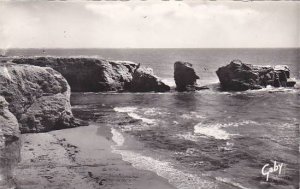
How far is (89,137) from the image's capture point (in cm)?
3047

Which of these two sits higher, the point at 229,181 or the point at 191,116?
the point at 191,116

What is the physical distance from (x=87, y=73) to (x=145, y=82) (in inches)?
339

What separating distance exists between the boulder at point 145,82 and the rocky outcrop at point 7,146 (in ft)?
127

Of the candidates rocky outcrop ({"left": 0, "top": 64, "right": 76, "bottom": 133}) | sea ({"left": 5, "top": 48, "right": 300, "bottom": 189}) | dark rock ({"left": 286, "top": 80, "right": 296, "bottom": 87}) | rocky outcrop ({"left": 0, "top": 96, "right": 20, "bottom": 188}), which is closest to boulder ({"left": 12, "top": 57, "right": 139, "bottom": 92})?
sea ({"left": 5, "top": 48, "right": 300, "bottom": 189})

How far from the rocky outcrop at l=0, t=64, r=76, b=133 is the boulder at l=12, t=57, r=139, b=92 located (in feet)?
84.7

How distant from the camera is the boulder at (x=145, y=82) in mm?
58531

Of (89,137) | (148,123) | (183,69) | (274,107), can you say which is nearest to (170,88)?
(183,69)

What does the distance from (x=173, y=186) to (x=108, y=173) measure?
3818mm

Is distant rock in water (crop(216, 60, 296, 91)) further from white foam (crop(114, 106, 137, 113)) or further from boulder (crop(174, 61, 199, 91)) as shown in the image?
white foam (crop(114, 106, 137, 113))

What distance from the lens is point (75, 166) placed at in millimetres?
23219

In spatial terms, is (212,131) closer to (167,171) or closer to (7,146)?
(167,171)

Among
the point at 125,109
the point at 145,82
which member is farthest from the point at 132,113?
the point at 145,82

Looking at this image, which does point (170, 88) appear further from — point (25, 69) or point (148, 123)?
point (25, 69)

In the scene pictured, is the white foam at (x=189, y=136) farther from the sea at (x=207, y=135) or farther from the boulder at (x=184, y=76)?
the boulder at (x=184, y=76)
